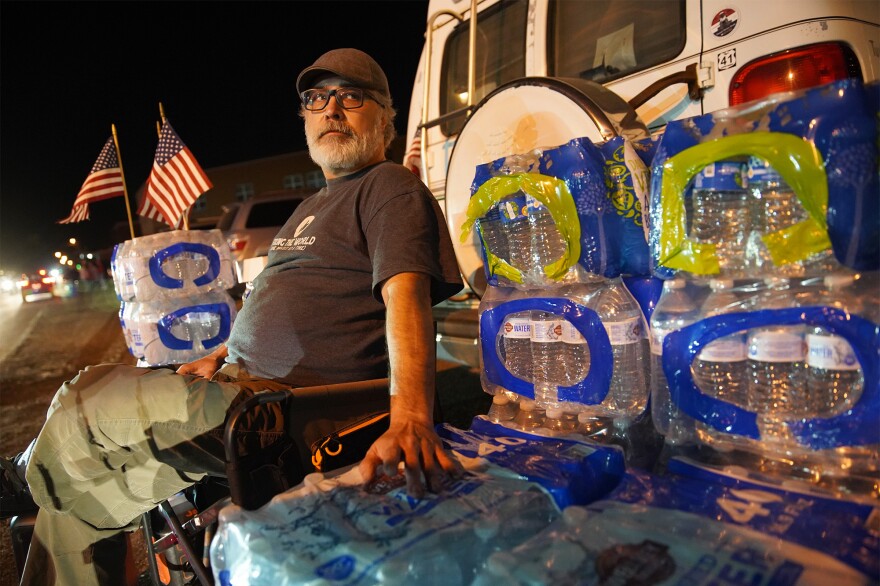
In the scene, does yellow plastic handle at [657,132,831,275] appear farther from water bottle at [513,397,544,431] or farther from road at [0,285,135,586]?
road at [0,285,135,586]

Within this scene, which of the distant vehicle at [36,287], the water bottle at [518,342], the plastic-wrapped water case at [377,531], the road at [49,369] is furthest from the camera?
the distant vehicle at [36,287]

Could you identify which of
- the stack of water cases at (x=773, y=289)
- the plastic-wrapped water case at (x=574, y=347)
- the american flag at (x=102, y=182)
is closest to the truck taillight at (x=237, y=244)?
the american flag at (x=102, y=182)

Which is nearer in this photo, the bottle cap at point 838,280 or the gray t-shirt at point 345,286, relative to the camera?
the bottle cap at point 838,280

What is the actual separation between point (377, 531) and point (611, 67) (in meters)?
2.90

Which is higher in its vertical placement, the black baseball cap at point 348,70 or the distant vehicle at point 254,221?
the black baseball cap at point 348,70

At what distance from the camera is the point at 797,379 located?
141 centimetres

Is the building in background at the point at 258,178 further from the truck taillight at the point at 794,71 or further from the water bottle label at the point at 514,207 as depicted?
the water bottle label at the point at 514,207

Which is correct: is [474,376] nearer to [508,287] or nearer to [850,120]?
[508,287]

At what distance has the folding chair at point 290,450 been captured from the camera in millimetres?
1495

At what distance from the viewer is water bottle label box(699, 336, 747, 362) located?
1.36m

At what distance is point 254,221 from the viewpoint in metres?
9.05

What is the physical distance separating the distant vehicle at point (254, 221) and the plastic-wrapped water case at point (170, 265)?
4206 millimetres

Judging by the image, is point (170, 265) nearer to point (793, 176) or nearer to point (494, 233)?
point (494, 233)

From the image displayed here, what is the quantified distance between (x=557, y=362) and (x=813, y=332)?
87 cm
